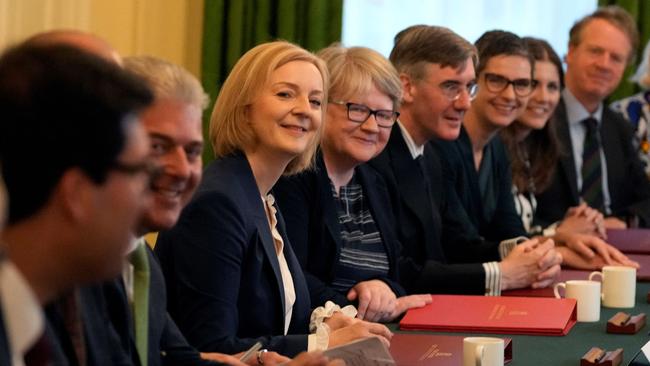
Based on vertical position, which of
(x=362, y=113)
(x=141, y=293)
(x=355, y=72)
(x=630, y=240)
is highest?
A: (x=355, y=72)

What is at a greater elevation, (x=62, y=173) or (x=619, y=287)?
(x=62, y=173)

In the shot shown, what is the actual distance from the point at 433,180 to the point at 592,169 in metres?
1.42

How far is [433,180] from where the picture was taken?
12.8 feet

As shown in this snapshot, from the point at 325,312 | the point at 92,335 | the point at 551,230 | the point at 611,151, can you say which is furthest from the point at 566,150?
the point at 92,335

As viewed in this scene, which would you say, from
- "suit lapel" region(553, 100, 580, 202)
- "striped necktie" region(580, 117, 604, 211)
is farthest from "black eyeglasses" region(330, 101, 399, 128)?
"striped necktie" region(580, 117, 604, 211)

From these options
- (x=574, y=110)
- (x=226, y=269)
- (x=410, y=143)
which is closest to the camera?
(x=226, y=269)

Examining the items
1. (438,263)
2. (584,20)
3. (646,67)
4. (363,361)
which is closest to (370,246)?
(438,263)

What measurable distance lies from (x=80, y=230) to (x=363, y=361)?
1119 millimetres

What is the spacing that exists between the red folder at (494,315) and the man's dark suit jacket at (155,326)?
776 millimetres

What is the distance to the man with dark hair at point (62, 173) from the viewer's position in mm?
1112

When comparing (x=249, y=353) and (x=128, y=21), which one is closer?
(x=249, y=353)

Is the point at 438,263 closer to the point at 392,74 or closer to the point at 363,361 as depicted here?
the point at 392,74

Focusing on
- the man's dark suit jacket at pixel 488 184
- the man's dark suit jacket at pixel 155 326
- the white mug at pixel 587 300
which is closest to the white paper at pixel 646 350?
the white mug at pixel 587 300

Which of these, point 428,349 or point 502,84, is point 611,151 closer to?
point 502,84
